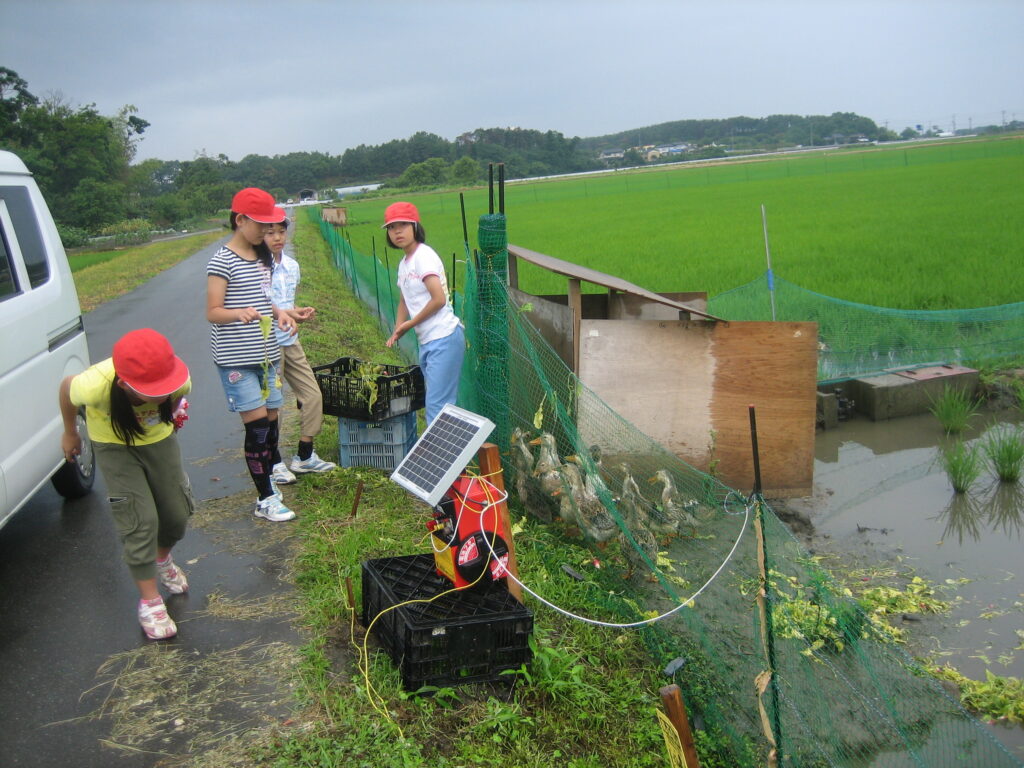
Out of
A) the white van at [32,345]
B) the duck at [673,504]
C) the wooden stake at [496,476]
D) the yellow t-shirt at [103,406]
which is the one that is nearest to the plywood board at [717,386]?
the duck at [673,504]

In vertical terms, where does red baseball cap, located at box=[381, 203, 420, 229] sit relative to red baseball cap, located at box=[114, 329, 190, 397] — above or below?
above

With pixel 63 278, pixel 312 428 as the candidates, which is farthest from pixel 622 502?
pixel 63 278

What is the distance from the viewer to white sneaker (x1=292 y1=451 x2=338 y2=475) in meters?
5.56

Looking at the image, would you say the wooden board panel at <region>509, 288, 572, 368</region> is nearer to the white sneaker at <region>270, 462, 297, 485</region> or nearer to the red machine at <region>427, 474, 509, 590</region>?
the white sneaker at <region>270, 462, 297, 485</region>

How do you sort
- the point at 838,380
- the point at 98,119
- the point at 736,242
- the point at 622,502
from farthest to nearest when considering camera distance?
the point at 98,119 < the point at 736,242 < the point at 838,380 < the point at 622,502

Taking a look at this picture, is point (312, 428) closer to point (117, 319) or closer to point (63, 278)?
point (63, 278)

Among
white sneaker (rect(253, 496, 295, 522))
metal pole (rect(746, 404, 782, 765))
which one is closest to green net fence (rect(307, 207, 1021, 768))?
metal pole (rect(746, 404, 782, 765))

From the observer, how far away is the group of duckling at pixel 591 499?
4621 mm

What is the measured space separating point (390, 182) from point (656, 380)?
85183 millimetres

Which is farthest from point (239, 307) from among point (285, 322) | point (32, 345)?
point (32, 345)

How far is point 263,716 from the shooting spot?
3.17m

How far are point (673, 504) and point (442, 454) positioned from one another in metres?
2.09

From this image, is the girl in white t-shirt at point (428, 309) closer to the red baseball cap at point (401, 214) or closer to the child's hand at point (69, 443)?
the red baseball cap at point (401, 214)

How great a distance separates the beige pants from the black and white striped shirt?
24.0 inches
